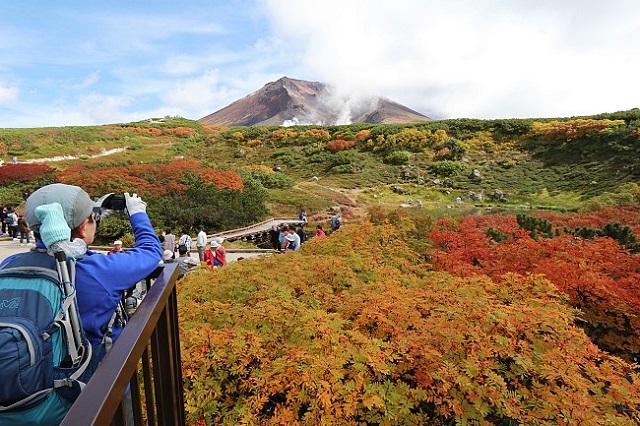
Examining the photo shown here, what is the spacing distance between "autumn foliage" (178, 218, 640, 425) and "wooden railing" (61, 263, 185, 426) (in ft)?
2.35

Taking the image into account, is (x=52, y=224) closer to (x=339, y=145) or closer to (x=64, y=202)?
(x=64, y=202)

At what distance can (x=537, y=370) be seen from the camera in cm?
281

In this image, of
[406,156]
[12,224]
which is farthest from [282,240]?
[406,156]

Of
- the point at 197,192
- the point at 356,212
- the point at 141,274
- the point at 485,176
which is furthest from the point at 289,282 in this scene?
the point at 485,176

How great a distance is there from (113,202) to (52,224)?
493 mm

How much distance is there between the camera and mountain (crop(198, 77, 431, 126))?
112m

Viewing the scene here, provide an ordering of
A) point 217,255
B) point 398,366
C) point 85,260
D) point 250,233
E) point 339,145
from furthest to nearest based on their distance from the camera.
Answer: point 339,145
point 250,233
point 217,255
point 398,366
point 85,260

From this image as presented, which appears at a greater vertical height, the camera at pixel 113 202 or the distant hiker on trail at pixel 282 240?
the camera at pixel 113 202

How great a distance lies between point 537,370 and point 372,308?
1327mm

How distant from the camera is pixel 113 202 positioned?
1936 millimetres

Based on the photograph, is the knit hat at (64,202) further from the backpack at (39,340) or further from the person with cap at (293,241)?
the person with cap at (293,241)

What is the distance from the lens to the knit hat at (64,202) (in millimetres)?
1516

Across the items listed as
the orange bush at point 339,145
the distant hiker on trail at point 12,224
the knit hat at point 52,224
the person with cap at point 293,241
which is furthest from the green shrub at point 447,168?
the knit hat at point 52,224

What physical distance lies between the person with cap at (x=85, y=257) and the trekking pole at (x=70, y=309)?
0.04m
